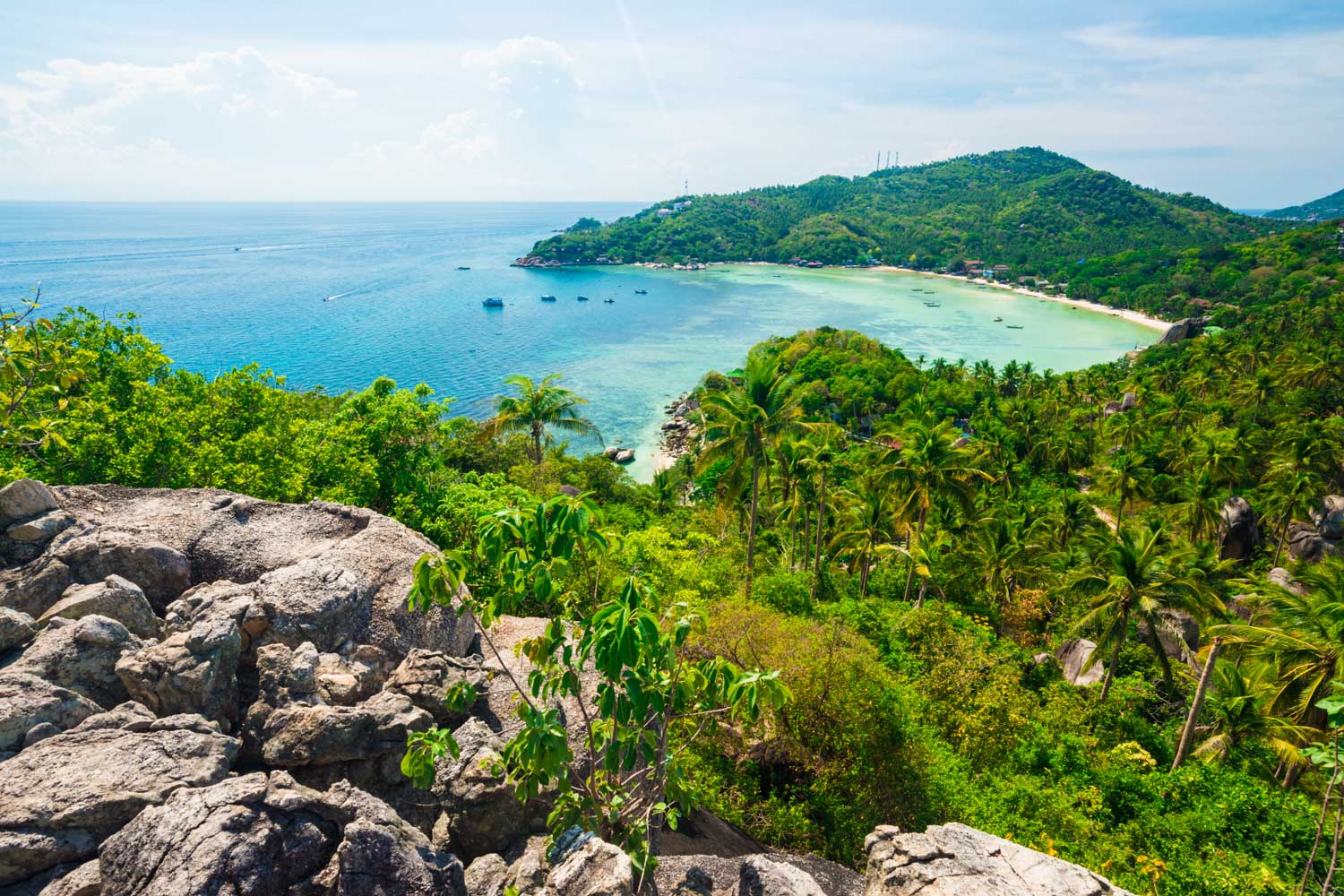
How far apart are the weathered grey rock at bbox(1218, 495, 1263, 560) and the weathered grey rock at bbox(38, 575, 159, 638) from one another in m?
52.6

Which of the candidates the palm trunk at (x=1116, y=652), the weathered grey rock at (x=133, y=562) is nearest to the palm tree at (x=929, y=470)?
the palm trunk at (x=1116, y=652)

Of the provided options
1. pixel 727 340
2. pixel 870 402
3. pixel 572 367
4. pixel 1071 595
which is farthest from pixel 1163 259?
pixel 1071 595

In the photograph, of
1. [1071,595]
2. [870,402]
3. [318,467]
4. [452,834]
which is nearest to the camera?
[452,834]

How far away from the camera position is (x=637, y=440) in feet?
220

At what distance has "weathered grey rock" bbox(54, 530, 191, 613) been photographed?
1172 centimetres

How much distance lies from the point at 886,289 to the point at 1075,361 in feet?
242

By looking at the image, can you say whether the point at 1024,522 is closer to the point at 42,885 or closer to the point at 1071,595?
the point at 1071,595

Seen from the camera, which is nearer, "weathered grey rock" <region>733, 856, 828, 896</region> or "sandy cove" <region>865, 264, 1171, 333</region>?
"weathered grey rock" <region>733, 856, 828, 896</region>

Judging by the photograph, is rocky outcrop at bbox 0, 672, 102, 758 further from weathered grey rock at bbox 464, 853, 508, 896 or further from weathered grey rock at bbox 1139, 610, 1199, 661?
weathered grey rock at bbox 1139, 610, 1199, 661

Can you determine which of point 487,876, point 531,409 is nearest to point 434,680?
point 487,876

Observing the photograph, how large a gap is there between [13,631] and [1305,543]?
56686mm

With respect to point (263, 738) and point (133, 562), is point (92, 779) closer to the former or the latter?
point (263, 738)

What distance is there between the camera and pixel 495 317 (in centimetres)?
11369

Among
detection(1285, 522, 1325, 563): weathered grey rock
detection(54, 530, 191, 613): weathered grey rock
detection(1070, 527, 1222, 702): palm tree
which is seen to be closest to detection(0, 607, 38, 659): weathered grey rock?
detection(54, 530, 191, 613): weathered grey rock
